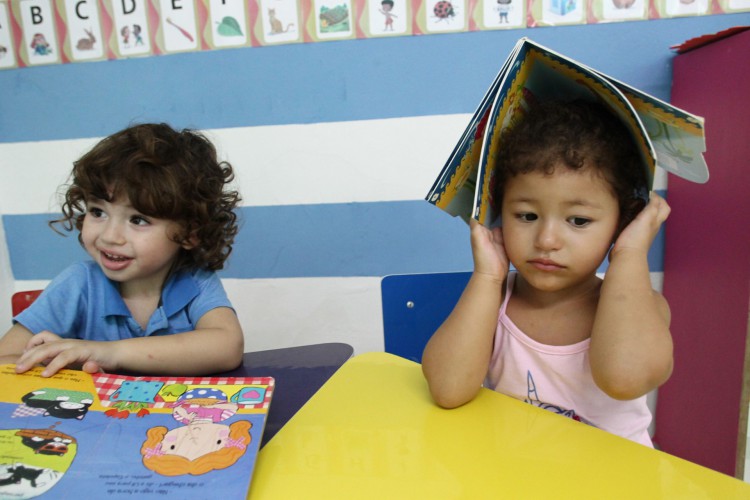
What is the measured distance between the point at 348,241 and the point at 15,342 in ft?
2.83

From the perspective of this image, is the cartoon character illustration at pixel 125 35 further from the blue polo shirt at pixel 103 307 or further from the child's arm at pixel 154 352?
the child's arm at pixel 154 352

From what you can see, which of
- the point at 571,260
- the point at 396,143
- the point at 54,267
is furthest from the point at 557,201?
the point at 54,267

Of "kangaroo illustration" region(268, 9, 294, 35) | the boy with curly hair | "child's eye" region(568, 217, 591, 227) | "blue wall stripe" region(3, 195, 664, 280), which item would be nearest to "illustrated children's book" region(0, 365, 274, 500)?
the boy with curly hair

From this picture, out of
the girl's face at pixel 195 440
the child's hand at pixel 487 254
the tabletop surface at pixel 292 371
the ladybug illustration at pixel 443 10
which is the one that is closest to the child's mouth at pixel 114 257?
the tabletop surface at pixel 292 371

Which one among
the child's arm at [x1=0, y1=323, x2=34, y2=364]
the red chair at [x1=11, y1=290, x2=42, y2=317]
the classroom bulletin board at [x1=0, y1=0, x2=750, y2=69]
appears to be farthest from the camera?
the classroom bulletin board at [x1=0, y1=0, x2=750, y2=69]

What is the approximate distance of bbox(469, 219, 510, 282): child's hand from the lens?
0.71m

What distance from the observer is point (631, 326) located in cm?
62

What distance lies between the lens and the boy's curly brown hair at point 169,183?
2.97 ft

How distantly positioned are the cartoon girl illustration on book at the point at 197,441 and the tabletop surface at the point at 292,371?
8 centimetres

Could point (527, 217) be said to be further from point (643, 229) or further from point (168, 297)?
point (168, 297)

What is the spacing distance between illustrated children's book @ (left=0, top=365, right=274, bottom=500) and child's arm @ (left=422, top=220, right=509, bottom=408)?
0.20 metres

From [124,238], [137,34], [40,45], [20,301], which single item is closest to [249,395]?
[124,238]

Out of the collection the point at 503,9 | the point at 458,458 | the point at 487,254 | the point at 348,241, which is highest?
the point at 503,9

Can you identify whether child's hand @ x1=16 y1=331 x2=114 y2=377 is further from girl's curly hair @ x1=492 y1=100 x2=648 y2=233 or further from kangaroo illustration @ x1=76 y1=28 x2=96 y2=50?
kangaroo illustration @ x1=76 y1=28 x2=96 y2=50
